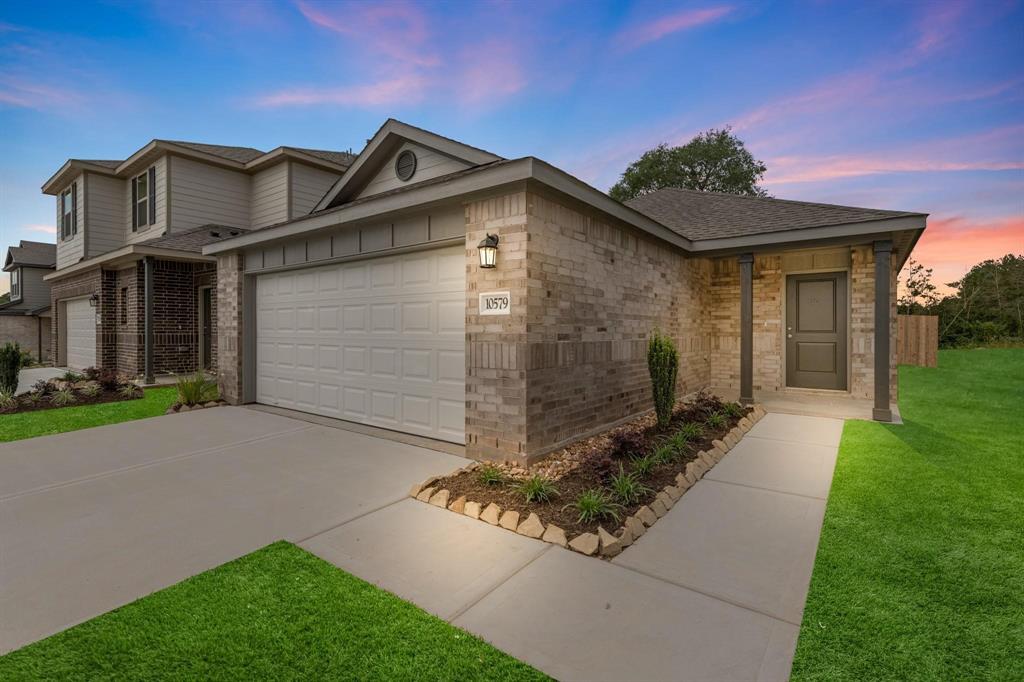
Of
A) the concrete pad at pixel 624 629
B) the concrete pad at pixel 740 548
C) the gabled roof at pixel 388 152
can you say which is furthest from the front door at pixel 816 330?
the concrete pad at pixel 624 629

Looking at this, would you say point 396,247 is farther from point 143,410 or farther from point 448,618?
point 143,410

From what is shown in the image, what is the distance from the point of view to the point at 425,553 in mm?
2949

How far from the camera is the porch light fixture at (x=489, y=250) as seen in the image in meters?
4.66

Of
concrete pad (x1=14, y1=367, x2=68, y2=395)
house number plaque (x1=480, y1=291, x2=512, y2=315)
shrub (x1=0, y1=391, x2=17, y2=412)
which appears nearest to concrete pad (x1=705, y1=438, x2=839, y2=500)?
house number plaque (x1=480, y1=291, x2=512, y2=315)

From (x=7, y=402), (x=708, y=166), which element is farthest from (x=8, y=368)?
(x=708, y=166)

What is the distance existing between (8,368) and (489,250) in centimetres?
999

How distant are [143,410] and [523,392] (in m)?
7.16

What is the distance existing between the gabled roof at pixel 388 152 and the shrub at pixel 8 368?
21.1 feet

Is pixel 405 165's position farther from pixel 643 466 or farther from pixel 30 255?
pixel 30 255

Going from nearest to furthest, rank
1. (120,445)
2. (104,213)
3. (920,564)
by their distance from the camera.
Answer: (920,564), (120,445), (104,213)

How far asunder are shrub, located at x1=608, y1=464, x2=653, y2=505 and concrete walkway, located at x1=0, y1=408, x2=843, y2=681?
26cm

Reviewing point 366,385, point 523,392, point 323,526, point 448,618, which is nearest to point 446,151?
point 366,385

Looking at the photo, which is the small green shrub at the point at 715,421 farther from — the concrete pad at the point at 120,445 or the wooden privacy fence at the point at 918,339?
the wooden privacy fence at the point at 918,339

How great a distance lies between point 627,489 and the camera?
12.3 feet
